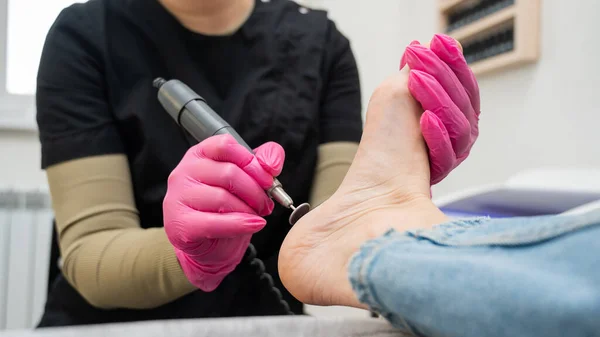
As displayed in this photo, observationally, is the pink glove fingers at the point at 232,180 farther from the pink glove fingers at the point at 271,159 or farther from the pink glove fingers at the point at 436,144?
the pink glove fingers at the point at 436,144

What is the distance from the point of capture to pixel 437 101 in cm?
47

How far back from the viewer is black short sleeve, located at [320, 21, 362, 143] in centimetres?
71

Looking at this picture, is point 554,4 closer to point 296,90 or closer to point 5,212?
point 296,90

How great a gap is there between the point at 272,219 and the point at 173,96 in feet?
0.56

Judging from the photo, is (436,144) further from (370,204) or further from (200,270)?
(200,270)

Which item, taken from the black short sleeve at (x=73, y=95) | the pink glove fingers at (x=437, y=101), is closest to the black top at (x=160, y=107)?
the black short sleeve at (x=73, y=95)

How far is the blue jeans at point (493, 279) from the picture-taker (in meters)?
0.18

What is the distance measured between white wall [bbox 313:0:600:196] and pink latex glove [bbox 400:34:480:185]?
390mm

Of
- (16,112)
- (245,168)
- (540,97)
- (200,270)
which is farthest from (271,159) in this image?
(16,112)

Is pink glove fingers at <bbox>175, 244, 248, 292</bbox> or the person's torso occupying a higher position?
the person's torso

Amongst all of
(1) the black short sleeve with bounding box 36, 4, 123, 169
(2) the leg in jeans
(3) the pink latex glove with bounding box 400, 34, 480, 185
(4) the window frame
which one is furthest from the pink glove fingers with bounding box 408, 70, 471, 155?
(4) the window frame

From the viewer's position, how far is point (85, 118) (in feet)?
1.97

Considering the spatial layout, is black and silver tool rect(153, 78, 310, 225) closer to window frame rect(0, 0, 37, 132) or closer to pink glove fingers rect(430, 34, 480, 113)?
pink glove fingers rect(430, 34, 480, 113)

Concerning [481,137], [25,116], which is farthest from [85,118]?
[25,116]
